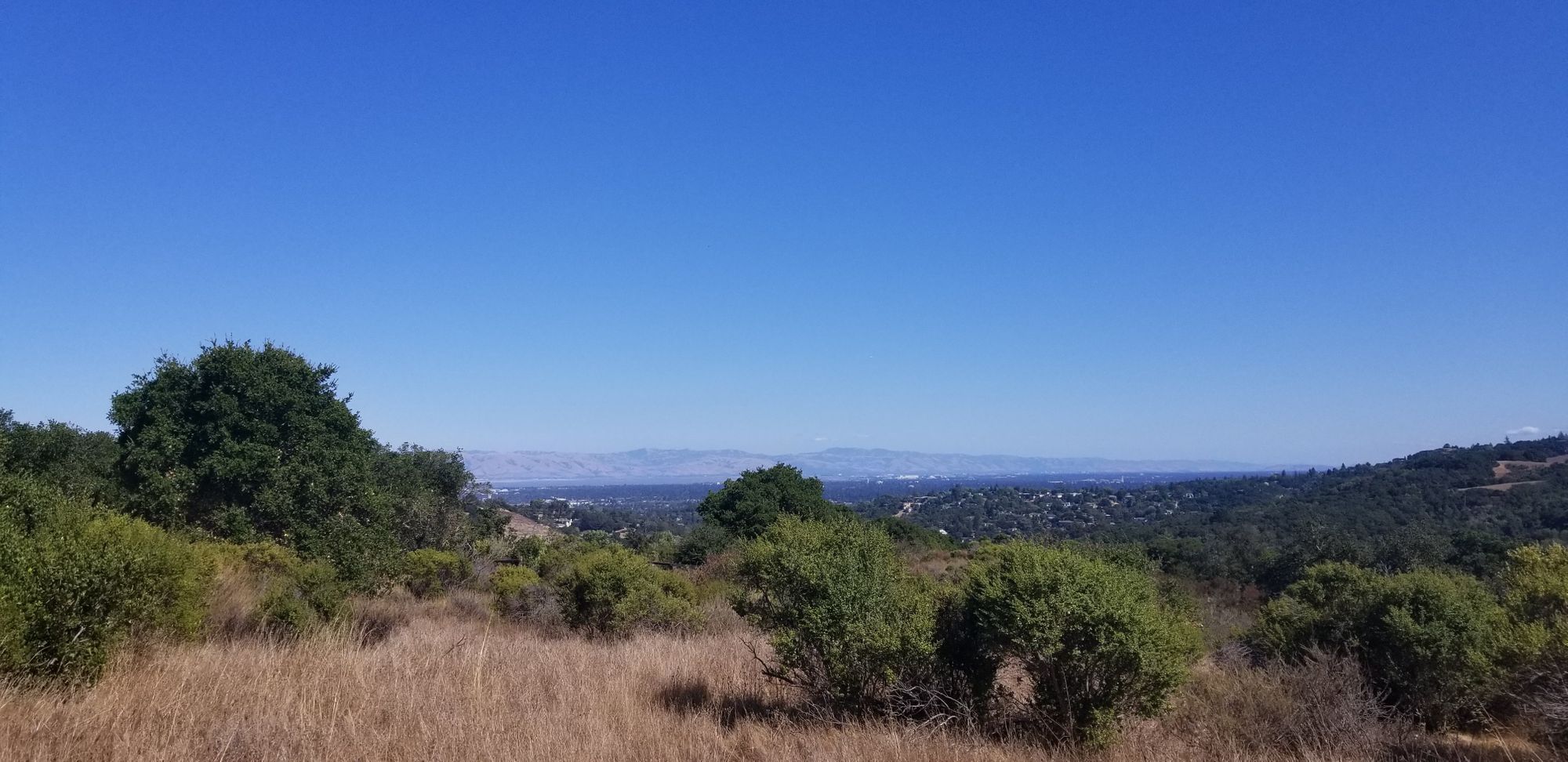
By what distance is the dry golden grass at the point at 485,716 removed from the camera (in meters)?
5.24

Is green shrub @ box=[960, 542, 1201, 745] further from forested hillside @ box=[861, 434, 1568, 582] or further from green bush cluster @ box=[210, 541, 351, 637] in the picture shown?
green bush cluster @ box=[210, 541, 351, 637]

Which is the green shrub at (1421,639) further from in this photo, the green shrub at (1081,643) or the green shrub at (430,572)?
the green shrub at (430,572)

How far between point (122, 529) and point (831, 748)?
716cm

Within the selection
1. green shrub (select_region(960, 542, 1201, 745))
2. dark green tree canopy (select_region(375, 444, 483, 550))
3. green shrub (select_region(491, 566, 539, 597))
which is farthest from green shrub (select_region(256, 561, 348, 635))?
dark green tree canopy (select_region(375, 444, 483, 550))

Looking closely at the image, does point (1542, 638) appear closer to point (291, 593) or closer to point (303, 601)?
point (303, 601)

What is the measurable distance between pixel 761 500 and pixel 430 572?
1458cm

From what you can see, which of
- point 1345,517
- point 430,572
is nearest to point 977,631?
point 430,572

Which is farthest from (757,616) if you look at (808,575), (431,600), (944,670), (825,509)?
(825,509)

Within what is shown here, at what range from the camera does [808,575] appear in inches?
293

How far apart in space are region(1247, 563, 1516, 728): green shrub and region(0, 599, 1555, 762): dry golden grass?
1.69 meters

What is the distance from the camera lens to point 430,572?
19.2m

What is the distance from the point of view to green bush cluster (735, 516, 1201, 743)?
21.5 ft

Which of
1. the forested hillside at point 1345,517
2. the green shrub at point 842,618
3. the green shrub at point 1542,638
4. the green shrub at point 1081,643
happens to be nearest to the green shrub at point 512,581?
the forested hillside at point 1345,517

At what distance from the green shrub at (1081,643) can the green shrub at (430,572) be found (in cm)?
1483
